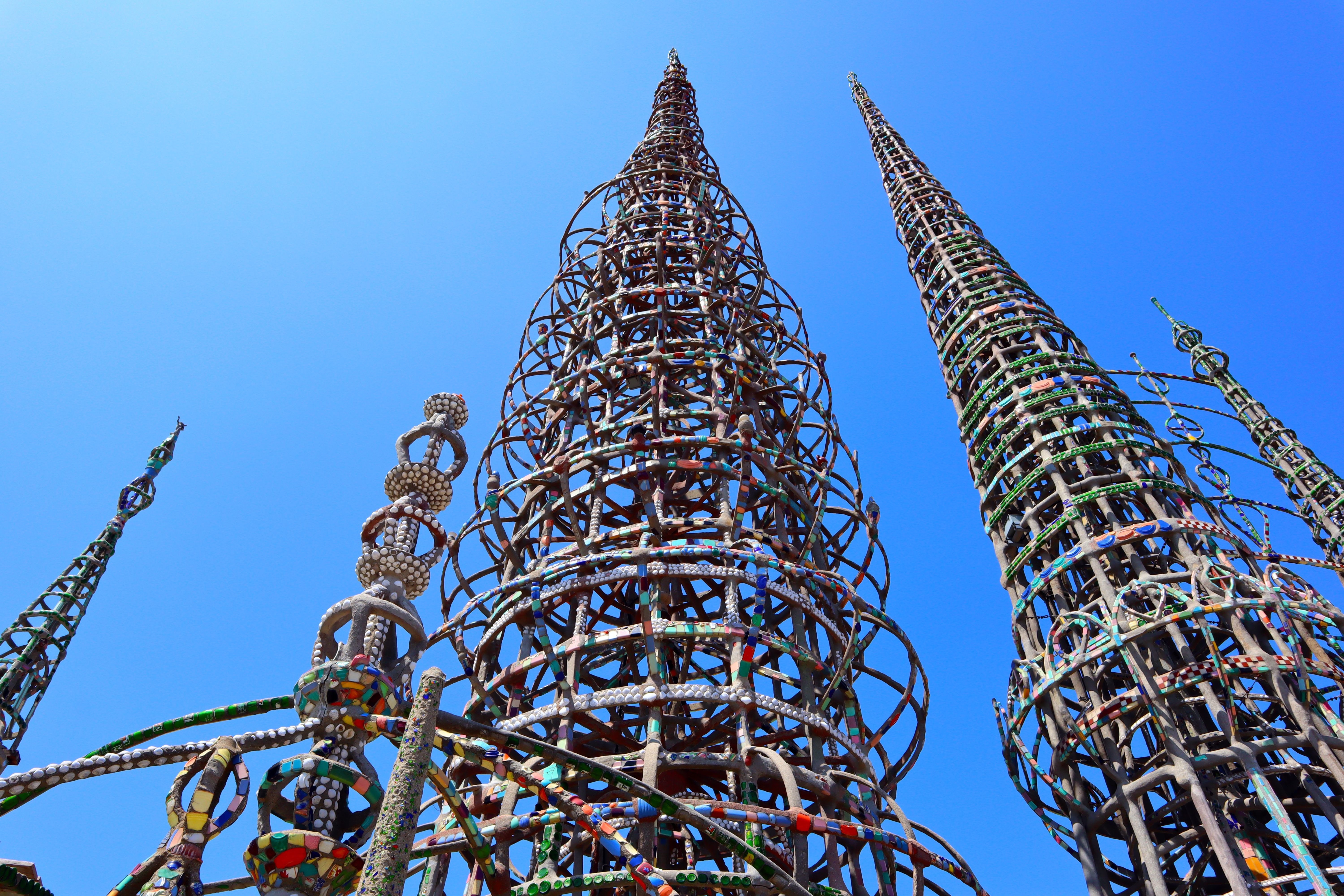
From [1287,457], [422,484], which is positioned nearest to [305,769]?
[422,484]

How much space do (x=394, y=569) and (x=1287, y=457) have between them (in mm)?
29870

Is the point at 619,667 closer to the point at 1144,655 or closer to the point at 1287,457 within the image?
the point at 1144,655

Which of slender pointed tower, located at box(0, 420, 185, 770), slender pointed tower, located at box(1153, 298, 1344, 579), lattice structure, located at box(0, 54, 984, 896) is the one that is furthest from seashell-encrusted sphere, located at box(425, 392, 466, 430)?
slender pointed tower, located at box(1153, 298, 1344, 579)

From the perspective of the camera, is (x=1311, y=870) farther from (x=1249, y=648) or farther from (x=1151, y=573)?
(x=1151, y=573)

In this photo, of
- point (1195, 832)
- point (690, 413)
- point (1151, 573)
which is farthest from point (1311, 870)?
point (690, 413)

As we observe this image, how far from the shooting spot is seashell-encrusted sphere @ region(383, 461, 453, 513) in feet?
24.2

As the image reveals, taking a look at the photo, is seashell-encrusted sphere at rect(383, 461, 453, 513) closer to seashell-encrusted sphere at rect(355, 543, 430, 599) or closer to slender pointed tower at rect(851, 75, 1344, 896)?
seashell-encrusted sphere at rect(355, 543, 430, 599)

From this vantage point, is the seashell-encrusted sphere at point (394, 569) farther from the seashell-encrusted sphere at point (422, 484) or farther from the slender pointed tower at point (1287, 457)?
the slender pointed tower at point (1287, 457)

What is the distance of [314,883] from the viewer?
466cm

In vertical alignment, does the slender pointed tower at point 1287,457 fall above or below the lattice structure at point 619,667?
above

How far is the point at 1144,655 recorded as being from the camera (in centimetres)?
2048

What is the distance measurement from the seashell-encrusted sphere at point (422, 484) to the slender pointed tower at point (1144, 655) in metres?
14.7

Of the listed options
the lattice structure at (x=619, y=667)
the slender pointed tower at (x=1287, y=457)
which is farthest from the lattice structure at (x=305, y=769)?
the slender pointed tower at (x=1287, y=457)

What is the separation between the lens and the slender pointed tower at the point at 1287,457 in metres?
26.7
